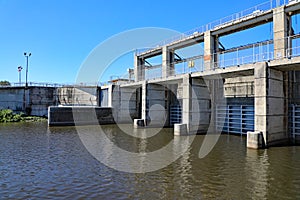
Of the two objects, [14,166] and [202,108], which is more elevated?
[202,108]

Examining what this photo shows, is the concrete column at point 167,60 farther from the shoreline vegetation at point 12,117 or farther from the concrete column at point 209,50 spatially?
the shoreline vegetation at point 12,117

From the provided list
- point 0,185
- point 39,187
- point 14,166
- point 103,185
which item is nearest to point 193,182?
point 103,185

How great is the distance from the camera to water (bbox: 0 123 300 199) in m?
7.25

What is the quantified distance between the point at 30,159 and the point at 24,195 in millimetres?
4654

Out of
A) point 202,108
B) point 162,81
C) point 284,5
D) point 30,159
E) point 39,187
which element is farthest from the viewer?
point 162,81

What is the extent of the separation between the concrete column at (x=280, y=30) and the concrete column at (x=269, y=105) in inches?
114

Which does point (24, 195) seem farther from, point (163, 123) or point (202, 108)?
point (163, 123)

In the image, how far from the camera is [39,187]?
305 inches

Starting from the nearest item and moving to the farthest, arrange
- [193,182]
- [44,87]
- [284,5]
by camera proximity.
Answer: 1. [193,182]
2. [284,5]
3. [44,87]

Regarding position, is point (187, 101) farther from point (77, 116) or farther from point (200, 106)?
point (77, 116)

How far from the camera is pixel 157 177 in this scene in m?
8.91

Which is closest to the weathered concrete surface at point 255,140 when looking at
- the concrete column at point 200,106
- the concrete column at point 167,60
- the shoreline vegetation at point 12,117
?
the concrete column at point 200,106

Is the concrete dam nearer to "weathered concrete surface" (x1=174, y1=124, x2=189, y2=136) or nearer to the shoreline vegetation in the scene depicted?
"weathered concrete surface" (x1=174, y1=124, x2=189, y2=136)

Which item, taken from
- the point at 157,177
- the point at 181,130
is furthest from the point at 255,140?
the point at 157,177
